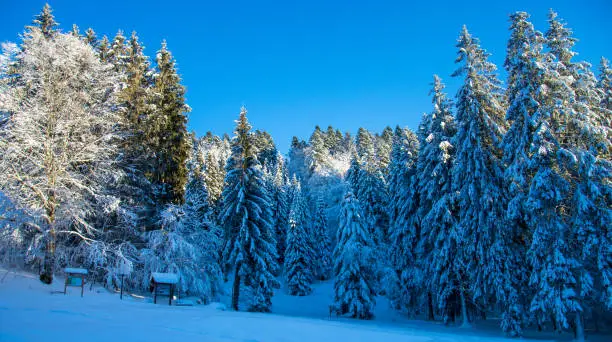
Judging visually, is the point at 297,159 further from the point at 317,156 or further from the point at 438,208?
the point at 438,208

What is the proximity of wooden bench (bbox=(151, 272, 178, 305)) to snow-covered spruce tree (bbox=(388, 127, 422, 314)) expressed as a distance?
17.2 m

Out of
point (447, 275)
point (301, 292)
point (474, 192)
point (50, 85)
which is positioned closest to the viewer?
point (50, 85)

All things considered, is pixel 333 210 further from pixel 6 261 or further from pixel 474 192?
pixel 6 261

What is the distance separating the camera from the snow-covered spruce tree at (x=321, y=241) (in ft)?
177

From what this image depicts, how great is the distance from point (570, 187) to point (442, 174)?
291 inches

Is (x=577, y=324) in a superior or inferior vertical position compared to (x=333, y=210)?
inferior

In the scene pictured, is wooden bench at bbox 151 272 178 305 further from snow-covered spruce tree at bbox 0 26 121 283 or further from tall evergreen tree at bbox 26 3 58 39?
tall evergreen tree at bbox 26 3 58 39

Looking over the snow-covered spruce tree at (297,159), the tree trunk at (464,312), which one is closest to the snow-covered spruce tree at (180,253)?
the tree trunk at (464,312)

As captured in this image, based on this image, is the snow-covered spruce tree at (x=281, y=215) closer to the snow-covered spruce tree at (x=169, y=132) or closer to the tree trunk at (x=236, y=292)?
the tree trunk at (x=236, y=292)

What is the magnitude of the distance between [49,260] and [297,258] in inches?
1242

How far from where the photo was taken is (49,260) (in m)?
17.7

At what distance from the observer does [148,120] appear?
25.2 metres

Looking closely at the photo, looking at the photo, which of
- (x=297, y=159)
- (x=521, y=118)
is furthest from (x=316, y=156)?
(x=521, y=118)

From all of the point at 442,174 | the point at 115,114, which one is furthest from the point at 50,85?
the point at 442,174
